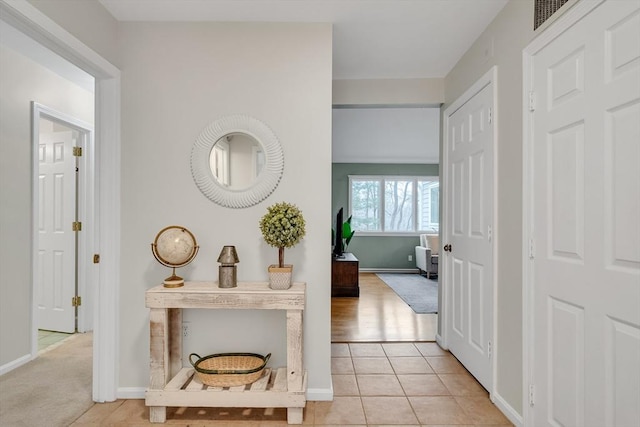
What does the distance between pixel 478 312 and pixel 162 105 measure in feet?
8.48

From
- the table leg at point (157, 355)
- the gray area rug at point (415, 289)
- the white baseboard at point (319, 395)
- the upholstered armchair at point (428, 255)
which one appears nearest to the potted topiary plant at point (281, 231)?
the table leg at point (157, 355)

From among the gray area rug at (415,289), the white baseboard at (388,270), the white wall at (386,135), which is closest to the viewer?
the gray area rug at (415,289)

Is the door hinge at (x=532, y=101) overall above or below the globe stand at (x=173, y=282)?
above

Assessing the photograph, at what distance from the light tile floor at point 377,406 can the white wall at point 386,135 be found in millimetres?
2769

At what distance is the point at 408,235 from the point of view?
8641mm

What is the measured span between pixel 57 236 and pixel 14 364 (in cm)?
140

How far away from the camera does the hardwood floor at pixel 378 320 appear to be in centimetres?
388

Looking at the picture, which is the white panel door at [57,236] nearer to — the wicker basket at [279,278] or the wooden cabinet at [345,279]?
the wicker basket at [279,278]

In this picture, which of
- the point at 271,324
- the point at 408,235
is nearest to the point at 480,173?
the point at 271,324

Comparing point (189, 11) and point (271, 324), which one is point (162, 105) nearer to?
point (189, 11)

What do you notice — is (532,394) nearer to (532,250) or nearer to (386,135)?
(532,250)

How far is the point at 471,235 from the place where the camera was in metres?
2.86

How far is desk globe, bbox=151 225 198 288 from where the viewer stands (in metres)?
2.28

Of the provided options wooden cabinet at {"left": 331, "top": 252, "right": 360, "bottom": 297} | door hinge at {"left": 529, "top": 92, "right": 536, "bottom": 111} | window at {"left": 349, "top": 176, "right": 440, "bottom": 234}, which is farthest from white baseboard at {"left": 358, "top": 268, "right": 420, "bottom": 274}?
door hinge at {"left": 529, "top": 92, "right": 536, "bottom": 111}
